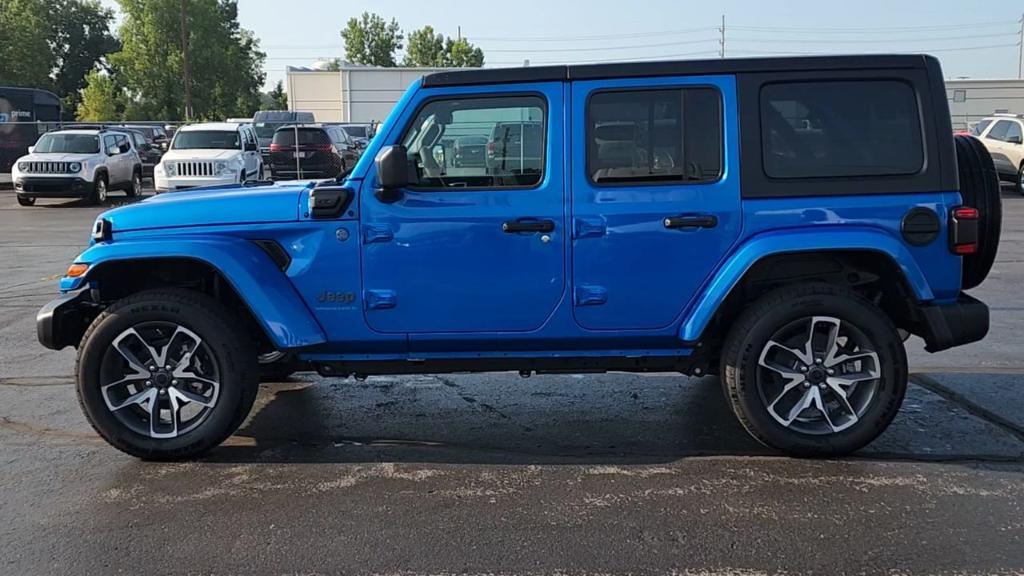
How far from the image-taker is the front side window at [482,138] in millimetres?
4422

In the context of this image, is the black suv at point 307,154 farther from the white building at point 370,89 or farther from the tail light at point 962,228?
the tail light at point 962,228

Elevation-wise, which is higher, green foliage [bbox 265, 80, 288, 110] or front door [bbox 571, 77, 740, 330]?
green foliage [bbox 265, 80, 288, 110]

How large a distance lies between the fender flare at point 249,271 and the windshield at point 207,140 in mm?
15901

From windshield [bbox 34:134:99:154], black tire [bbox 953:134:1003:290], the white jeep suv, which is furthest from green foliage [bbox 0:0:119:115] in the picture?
black tire [bbox 953:134:1003:290]

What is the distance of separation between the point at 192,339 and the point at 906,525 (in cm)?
359

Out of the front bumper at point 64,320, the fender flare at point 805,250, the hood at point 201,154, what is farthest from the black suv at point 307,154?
the fender flare at point 805,250

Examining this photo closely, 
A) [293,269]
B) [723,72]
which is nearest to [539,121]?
[723,72]

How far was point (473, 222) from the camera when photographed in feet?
14.3

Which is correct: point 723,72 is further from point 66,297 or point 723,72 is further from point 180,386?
point 66,297

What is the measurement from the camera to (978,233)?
447 centimetres

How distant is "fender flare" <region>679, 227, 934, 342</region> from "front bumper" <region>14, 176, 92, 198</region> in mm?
19851

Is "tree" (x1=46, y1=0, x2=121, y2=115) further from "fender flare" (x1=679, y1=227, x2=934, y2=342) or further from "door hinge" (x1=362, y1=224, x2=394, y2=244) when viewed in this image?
"fender flare" (x1=679, y1=227, x2=934, y2=342)

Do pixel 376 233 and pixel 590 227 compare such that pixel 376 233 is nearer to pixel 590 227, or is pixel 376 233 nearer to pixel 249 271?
pixel 249 271

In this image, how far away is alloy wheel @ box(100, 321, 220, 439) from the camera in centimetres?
444
